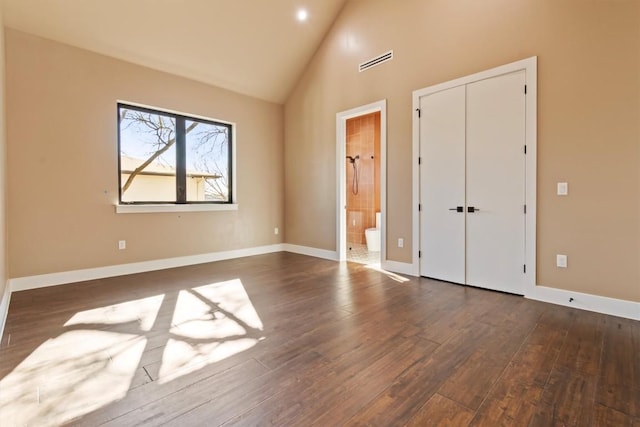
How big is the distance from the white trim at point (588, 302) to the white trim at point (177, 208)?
4.42m

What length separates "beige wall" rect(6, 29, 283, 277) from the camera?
11.6ft

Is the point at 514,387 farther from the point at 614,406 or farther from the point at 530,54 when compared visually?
the point at 530,54

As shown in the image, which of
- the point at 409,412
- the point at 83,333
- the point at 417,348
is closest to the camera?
the point at 409,412

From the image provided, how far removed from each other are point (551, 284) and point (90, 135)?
18.2 feet

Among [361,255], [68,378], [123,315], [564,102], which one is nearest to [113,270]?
[123,315]

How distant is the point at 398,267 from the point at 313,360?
2.63 m

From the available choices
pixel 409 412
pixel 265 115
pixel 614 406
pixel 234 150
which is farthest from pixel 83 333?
pixel 265 115

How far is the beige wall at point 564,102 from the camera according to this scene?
268cm

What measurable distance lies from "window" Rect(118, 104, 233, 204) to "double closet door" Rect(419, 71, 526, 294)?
336cm

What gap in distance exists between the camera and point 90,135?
157 inches

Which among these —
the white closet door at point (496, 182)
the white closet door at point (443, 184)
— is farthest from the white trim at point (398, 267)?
A: the white closet door at point (496, 182)

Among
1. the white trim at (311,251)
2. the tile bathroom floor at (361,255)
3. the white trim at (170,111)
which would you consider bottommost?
the tile bathroom floor at (361,255)

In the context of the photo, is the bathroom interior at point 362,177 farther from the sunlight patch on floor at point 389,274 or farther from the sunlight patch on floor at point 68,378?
the sunlight patch on floor at point 68,378

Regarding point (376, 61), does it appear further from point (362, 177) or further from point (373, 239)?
point (373, 239)
